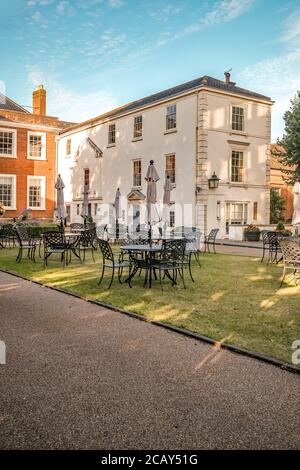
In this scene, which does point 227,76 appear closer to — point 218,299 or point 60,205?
point 60,205

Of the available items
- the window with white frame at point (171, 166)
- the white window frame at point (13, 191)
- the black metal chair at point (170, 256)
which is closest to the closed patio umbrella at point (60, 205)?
the black metal chair at point (170, 256)

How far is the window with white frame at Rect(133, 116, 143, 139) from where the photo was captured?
1037 inches

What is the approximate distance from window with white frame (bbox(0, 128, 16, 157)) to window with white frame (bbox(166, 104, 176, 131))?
519 inches

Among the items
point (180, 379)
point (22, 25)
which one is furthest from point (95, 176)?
point (180, 379)

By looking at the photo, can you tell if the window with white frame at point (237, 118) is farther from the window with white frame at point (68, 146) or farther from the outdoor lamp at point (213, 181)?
the window with white frame at point (68, 146)

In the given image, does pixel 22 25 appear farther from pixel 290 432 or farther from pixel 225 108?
pixel 225 108

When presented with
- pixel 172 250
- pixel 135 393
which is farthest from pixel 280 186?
pixel 135 393

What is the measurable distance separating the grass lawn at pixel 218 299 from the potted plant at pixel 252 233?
1025cm

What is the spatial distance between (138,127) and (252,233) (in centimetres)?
1085

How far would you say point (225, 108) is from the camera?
23.3 metres

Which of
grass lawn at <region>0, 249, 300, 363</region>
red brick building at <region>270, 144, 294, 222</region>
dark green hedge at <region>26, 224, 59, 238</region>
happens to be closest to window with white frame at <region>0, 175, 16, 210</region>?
dark green hedge at <region>26, 224, 59, 238</region>

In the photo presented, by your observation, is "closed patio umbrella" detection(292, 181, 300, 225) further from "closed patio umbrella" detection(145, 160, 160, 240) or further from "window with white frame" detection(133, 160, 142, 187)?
"window with white frame" detection(133, 160, 142, 187)

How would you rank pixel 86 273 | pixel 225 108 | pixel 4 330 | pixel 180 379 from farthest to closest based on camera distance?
pixel 225 108 → pixel 86 273 → pixel 4 330 → pixel 180 379
